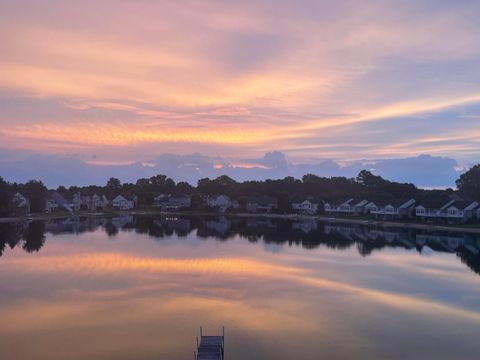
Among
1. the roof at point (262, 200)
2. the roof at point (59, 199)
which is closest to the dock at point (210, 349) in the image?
the roof at point (262, 200)

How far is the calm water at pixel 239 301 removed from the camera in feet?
55.2

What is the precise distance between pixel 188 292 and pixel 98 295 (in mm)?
4318

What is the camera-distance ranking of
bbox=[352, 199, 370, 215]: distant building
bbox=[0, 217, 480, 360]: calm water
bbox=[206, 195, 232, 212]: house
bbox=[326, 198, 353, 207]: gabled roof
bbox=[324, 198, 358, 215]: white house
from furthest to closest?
bbox=[206, 195, 232, 212]: house < bbox=[326, 198, 353, 207]: gabled roof < bbox=[324, 198, 358, 215]: white house < bbox=[352, 199, 370, 215]: distant building < bbox=[0, 217, 480, 360]: calm water

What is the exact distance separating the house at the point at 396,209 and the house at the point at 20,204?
56089 mm

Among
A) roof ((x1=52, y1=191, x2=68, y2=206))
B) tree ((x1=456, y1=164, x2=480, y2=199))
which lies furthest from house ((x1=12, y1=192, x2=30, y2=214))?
tree ((x1=456, y1=164, x2=480, y2=199))

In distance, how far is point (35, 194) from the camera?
85188 mm

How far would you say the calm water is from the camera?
16812 millimetres

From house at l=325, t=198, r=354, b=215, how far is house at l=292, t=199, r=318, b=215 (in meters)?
2.78

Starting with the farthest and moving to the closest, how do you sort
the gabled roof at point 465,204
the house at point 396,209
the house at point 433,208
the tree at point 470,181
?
1. the tree at point 470,181
2. the house at point 396,209
3. the house at point 433,208
4. the gabled roof at point 465,204

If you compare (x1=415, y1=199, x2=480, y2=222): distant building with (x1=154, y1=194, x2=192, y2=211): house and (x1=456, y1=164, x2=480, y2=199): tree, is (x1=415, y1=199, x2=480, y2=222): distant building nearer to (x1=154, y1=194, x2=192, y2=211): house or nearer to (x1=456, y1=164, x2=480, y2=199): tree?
(x1=456, y1=164, x2=480, y2=199): tree

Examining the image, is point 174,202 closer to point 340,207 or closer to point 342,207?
point 340,207

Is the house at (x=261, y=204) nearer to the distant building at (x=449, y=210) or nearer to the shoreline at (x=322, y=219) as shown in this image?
the shoreline at (x=322, y=219)

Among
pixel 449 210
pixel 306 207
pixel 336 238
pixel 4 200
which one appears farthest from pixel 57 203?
pixel 449 210

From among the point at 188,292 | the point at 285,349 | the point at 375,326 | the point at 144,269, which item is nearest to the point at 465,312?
the point at 375,326
